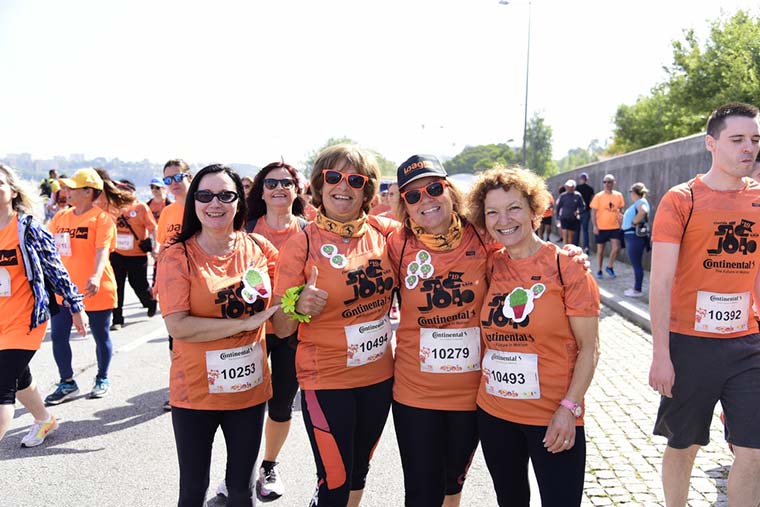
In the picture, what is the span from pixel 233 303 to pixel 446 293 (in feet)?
3.52

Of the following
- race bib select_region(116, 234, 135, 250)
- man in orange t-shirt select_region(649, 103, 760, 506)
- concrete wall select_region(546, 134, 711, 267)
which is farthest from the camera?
concrete wall select_region(546, 134, 711, 267)

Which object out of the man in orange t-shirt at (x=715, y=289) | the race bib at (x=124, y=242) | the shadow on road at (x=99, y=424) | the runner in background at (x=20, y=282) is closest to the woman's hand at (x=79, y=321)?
the runner in background at (x=20, y=282)

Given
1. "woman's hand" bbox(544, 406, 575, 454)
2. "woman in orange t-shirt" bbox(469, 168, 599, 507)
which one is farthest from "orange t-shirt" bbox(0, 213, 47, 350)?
"woman's hand" bbox(544, 406, 575, 454)

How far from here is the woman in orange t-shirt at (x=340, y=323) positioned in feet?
9.29

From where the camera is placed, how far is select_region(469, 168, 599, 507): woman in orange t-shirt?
8.37 ft

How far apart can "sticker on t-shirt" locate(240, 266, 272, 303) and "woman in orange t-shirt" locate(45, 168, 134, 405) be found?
325 centimetres

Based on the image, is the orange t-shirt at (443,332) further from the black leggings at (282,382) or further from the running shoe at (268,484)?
the running shoe at (268,484)

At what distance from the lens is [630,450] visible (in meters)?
4.21

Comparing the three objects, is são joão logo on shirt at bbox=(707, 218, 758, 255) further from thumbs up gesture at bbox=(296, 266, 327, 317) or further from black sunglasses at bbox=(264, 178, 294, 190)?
black sunglasses at bbox=(264, 178, 294, 190)

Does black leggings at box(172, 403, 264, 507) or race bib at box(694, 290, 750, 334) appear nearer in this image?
black leggings at box(172, 403, 264, 507)

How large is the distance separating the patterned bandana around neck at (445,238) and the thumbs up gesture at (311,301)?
0.59 metres

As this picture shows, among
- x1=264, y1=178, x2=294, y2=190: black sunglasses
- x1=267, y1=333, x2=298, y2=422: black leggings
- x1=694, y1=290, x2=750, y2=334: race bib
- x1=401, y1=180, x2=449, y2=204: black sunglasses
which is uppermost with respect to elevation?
x1=264, y1=178, x2=294, y2=190: black sunglasses

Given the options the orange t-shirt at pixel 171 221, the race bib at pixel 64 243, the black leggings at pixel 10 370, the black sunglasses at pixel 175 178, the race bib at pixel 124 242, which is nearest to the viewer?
the black leggings at pixel 10 370

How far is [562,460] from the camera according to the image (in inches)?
100
